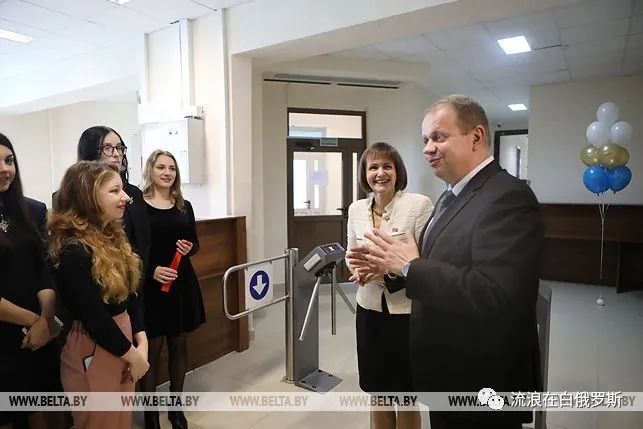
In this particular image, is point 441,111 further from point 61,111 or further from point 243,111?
point 61,111

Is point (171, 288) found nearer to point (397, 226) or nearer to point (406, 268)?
point (397, 226)

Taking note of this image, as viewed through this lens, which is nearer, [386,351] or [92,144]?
[386,351]

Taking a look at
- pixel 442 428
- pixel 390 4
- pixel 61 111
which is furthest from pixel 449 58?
pixel 61 111

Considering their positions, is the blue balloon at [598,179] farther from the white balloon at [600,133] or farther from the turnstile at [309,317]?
the turnstile at [309,317]

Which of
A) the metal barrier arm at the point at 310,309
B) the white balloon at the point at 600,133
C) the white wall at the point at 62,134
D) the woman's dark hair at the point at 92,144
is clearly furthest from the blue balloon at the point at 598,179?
the white wall at the point at 62,134

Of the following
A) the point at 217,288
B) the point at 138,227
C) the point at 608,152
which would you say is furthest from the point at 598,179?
the point at 138,227

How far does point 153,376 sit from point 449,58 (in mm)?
4545

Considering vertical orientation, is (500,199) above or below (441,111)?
below

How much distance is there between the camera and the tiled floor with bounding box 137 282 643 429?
7.73ft

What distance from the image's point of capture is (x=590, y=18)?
149 inches

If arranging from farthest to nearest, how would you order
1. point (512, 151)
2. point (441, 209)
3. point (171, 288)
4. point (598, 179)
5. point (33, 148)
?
point (512, 151) → point (33, 148) → point (598, 179) → point (171, 288) → point (441, 209)

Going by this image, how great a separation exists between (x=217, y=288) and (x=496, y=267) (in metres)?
2.59

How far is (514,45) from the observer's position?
4.47 meters

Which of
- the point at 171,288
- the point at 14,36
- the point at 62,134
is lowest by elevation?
the point at 171,288
